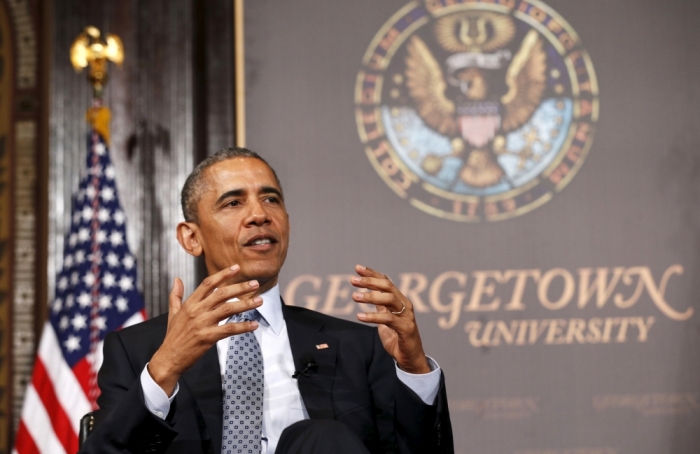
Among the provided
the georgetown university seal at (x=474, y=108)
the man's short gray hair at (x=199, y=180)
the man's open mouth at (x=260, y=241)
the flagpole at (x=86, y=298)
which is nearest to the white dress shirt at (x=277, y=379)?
the man's open mouth at (x=260, y=241)

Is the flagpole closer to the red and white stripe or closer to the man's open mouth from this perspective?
the red and white stripe

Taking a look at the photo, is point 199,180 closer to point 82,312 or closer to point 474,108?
point 82,312

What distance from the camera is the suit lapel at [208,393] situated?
174 centimetres

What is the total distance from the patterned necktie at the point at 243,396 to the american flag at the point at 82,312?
1.29 metres

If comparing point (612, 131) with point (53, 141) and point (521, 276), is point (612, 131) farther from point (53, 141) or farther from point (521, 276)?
point (53, 141)

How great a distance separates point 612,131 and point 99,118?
7.00ft

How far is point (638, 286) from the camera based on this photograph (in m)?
3.38

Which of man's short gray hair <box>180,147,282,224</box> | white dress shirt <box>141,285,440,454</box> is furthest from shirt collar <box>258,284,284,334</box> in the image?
man's short gray hair <box>180,147,282,224</box>

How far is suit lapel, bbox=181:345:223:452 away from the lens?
174 centimetres

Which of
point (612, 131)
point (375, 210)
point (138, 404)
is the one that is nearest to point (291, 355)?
point (138, 404)

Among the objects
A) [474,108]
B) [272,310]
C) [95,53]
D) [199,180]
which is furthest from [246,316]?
[474,108]

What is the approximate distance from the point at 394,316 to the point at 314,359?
1.10 ft

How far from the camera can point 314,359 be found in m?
1.87

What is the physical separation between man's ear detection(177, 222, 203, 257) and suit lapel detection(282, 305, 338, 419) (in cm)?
26
